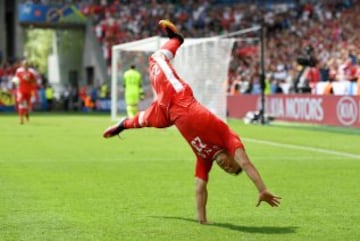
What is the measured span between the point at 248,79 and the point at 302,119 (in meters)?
9.66

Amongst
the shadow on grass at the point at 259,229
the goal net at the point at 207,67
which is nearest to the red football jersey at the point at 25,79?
the goal net at the point at 207,67

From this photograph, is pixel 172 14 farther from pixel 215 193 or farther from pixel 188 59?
pixel 215 193

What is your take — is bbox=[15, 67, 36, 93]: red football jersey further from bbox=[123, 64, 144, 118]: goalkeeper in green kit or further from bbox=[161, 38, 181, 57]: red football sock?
bbox=[161, 38, 181, 57]: red football sock

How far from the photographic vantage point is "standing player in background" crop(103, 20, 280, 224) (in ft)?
30.5

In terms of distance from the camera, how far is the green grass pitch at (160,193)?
29.9 ft

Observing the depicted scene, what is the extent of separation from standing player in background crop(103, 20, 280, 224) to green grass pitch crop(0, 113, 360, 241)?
44cm

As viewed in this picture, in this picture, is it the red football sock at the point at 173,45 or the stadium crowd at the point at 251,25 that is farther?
the stadium crowd at the point at 251,25

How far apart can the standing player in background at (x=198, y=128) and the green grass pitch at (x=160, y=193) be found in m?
0.44

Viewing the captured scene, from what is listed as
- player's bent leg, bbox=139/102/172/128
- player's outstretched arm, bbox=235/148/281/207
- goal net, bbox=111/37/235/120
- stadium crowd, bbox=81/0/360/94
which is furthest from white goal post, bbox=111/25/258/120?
player's outstretched arm, bbox=235/148/281/207

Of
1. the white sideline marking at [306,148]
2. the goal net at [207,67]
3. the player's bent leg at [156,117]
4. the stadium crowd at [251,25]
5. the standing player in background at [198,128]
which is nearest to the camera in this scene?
the standing player in background at [198,128]

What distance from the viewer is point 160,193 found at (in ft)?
40.3

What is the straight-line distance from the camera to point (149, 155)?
18.7m

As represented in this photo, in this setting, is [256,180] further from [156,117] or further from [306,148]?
[306,148]

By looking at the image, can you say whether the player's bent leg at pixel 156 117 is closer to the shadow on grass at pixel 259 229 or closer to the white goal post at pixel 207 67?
the shadow on grass at pixel 259 229
